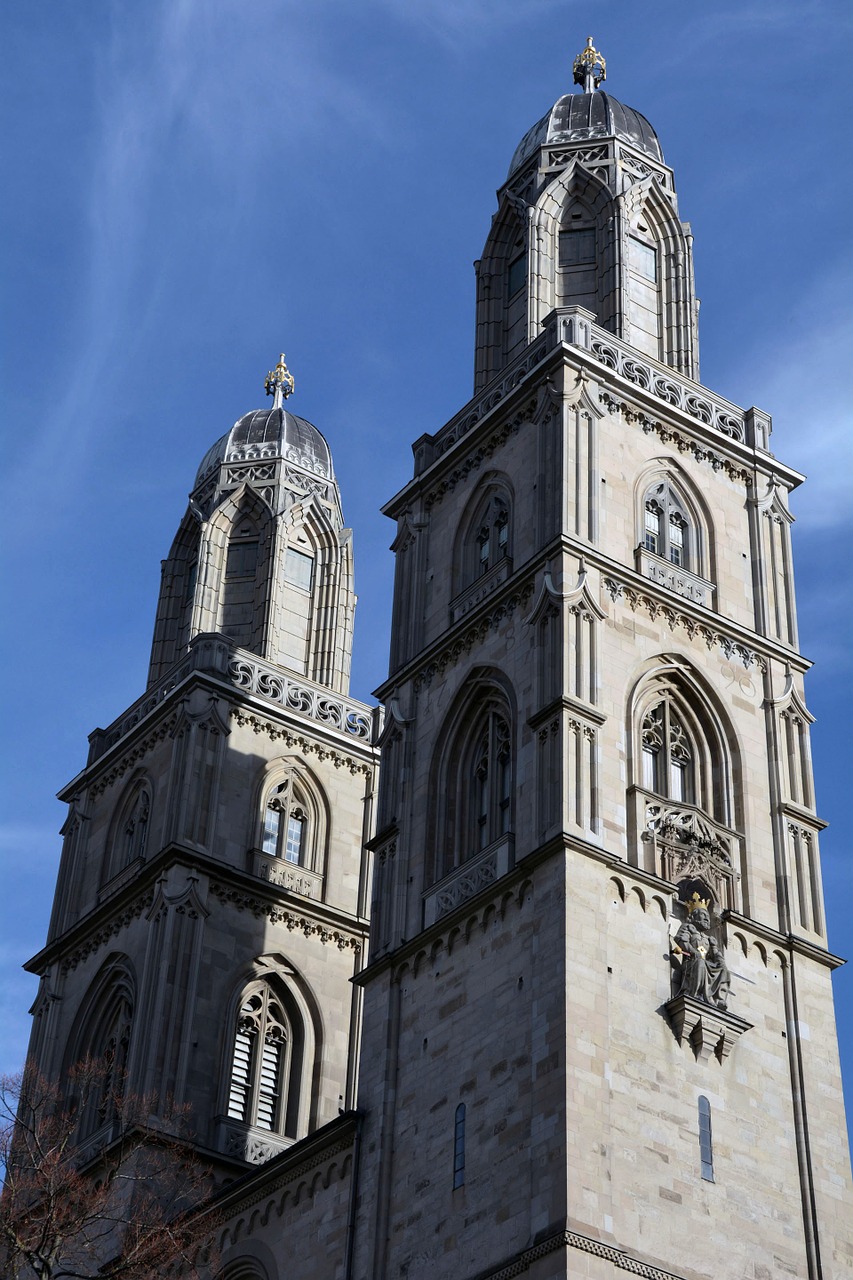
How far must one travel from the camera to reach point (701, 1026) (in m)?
38.3

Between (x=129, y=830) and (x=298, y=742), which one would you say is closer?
(x=129, y=830)

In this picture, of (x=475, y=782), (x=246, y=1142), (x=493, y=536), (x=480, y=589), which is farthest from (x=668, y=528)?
(x=246, y=1142)

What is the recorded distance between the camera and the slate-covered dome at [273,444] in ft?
204

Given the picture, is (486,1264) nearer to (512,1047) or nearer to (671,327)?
(512,1047)

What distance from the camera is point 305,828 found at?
55312 mm

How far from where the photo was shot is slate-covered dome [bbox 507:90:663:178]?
53.3 metres

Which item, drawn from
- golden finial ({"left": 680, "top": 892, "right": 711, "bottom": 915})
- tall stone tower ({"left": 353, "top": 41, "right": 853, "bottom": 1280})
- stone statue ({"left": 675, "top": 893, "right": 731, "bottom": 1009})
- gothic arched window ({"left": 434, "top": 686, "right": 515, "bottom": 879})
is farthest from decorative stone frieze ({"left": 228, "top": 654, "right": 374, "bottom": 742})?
stone statue ({"left": 675, "top": 893, "right": 731, "bottom": 1009})

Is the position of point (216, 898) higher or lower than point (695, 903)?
higher

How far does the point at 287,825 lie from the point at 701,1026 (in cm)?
1852

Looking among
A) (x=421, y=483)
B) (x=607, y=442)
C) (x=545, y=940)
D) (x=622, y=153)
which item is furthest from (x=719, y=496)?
(x=545, y=940)

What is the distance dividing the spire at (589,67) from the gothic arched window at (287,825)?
19.4 m

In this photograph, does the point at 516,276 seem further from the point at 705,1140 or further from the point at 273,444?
the point at 705,1140

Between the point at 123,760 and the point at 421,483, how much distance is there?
12.3 m

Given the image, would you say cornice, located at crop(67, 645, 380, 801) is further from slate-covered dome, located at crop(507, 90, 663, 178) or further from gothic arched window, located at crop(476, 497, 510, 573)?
slate-covered dome, located at crop(507, 90, 663, 178)
